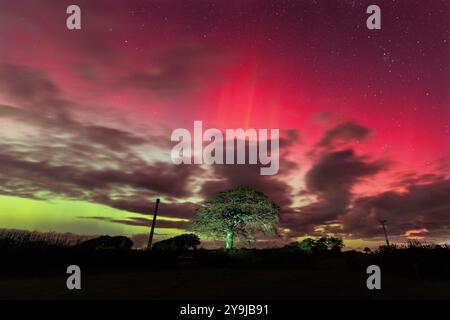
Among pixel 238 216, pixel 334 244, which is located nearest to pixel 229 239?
pixel 238 216

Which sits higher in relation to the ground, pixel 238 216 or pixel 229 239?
pixel 238 216

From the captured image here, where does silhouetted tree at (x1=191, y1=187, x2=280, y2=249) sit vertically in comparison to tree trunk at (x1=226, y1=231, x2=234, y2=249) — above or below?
above

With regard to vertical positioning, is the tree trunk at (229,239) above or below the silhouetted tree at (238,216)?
below

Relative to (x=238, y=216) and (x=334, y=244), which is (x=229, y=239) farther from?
(x=334, y=244)

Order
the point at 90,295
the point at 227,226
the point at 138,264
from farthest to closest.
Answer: the point at 227,226 → the point at 138,264 → the point at 90,295

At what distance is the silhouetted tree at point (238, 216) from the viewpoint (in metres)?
35.5

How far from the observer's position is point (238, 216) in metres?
35.8

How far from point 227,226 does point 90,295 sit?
23.9 meters

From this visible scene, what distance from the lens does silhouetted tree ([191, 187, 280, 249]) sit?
35500 millimetres
